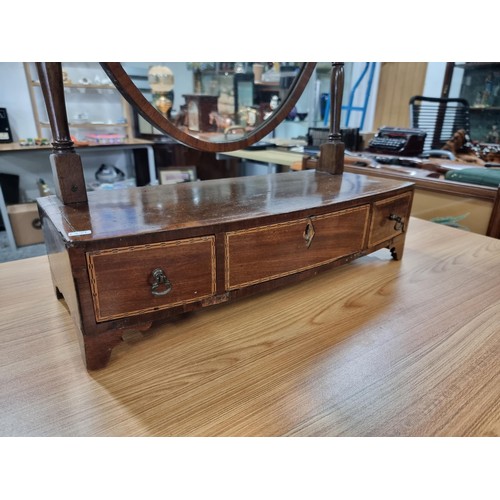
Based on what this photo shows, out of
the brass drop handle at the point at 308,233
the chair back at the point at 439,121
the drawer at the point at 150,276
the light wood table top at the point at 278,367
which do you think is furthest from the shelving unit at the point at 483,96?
the drawer at the point at 150,276

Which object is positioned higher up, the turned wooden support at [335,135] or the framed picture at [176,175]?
the turned wooden support at [335,135]

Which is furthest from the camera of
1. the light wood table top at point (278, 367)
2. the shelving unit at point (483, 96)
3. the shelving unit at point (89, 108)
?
the shelving unit at point (483, 96)

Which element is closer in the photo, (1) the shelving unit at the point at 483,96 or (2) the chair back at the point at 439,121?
(2) the chair back at the point at 439,121

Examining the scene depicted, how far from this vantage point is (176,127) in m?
0.69

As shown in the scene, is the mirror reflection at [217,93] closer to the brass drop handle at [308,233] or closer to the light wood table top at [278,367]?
the brass drop handle at [308,233]

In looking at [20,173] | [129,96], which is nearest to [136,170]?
[20,173]

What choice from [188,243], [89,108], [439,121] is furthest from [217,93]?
[89,108]

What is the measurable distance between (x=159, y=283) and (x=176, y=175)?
2146 millimetres

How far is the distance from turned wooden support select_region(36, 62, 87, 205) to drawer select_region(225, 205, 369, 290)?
26 cm

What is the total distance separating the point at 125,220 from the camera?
0.53 m

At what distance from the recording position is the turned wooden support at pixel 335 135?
829mm

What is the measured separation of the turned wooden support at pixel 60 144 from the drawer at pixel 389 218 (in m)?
0.56

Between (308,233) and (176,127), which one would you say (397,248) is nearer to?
(308,233)

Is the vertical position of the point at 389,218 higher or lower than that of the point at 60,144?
lower
